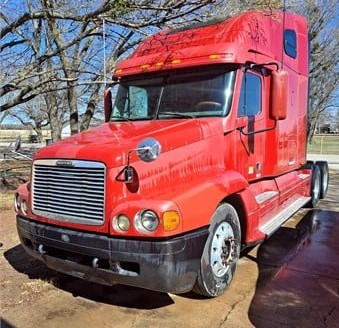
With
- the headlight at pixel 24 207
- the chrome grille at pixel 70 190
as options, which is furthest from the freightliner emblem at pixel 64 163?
the headlight at pixel 24 207

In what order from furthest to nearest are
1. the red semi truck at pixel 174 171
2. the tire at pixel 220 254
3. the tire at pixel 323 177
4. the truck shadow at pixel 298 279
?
1. the tire at pixel 323 177
2. the tire at pixel 220 254
3. the truck shadow at pixel 298 279
4. the red semi truck at pixel 174 171

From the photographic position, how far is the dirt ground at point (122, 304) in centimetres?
386

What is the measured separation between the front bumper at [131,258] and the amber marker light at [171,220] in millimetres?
106

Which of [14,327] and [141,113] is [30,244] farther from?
[141,113]

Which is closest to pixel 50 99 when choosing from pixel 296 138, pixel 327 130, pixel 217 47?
pixel 296 138

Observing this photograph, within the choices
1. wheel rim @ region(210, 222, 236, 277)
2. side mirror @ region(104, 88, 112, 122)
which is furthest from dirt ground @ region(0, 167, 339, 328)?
side mirror @ region(104, 88, 112, 122)

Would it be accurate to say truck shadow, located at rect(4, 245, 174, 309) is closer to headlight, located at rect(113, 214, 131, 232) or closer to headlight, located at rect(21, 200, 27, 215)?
headlight, located at rect(21, 200, 27, 215)

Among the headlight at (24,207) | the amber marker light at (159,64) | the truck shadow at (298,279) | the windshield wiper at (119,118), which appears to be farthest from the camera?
the windshield wiper at (119,118)

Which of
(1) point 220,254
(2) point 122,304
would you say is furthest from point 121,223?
(1) point 220,254

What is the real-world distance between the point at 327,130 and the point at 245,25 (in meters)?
93.5

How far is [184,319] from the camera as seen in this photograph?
393cm

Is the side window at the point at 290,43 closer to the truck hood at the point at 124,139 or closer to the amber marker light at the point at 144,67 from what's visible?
the amber marker light at the point at 144,67

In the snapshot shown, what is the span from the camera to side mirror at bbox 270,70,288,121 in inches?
200

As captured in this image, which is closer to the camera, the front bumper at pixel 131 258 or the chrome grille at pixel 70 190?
the front bumper at pixel 131 258
